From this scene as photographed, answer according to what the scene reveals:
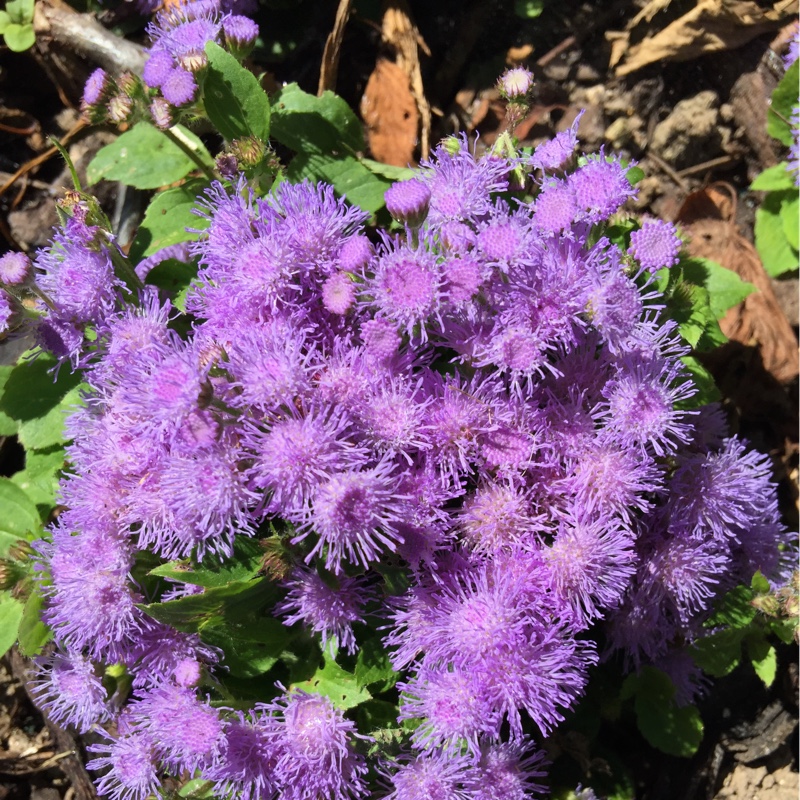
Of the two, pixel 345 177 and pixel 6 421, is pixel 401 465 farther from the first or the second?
pixel 6 421

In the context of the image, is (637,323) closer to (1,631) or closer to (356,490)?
(356,490)

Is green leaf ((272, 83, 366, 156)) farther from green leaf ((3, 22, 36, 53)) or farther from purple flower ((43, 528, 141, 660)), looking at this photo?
purple flower ((43, 528, 141, 660))

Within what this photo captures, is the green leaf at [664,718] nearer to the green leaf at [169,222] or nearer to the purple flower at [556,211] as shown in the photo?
the purple flower at [556,211]

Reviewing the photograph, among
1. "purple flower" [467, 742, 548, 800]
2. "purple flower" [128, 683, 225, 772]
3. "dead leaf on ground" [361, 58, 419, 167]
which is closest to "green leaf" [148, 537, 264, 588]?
"purple flower" [128, 683, 225, 772]

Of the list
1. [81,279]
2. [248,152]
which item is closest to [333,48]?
[248,152]

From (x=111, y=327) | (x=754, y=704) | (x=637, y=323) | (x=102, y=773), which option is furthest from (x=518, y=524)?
(x=102, y=773)
